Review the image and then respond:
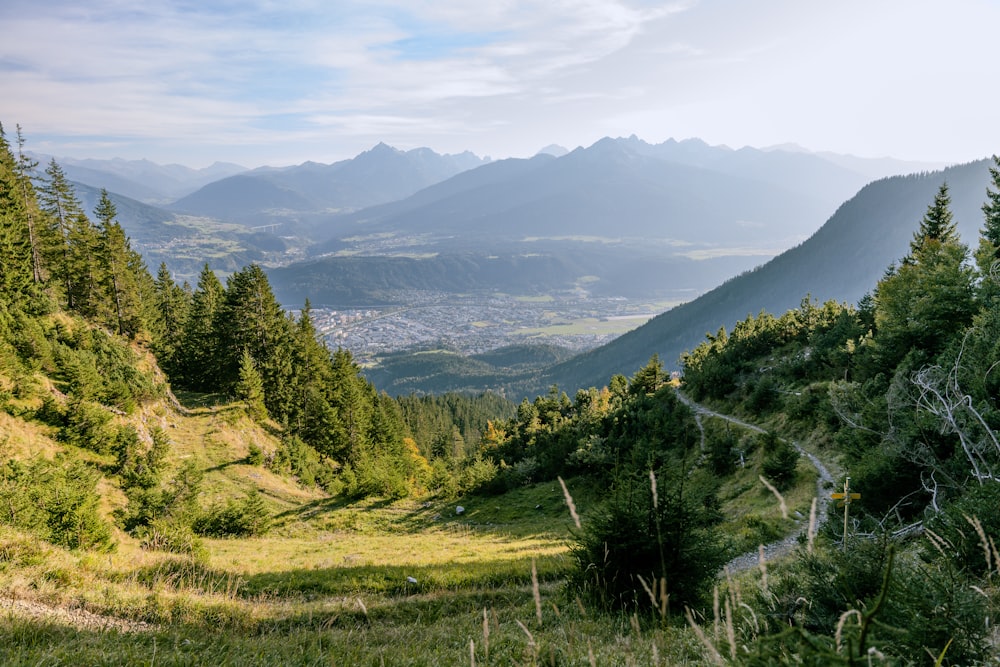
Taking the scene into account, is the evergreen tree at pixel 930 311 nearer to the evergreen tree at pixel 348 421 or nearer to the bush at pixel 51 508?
the bush at pixel 51 508

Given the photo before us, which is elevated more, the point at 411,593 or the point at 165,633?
the point at 165,633

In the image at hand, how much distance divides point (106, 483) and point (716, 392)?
43711 mm

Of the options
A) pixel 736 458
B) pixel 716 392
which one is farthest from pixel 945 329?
pixel 716 392

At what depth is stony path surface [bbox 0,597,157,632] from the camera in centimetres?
625

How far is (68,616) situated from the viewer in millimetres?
6605

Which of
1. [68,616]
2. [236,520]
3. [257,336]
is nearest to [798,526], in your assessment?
[68,616]

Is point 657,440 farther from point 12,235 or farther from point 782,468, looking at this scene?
point 12,235

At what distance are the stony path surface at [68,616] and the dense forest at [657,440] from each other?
19.1 feet

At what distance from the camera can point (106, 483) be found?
20938 mm

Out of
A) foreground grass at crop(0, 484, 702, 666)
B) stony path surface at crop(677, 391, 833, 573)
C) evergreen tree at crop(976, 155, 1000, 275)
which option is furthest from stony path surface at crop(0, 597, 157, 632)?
evergreen tree at crop(976, 155, 1000, 275)

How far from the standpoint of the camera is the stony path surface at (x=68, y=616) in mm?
6250

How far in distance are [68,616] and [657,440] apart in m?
13.5

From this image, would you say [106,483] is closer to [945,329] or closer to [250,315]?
[250,315]

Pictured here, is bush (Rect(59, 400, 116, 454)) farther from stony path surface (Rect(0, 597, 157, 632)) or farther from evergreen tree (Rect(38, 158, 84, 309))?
stony path surface (Rect(0, 597, 157, 632))
